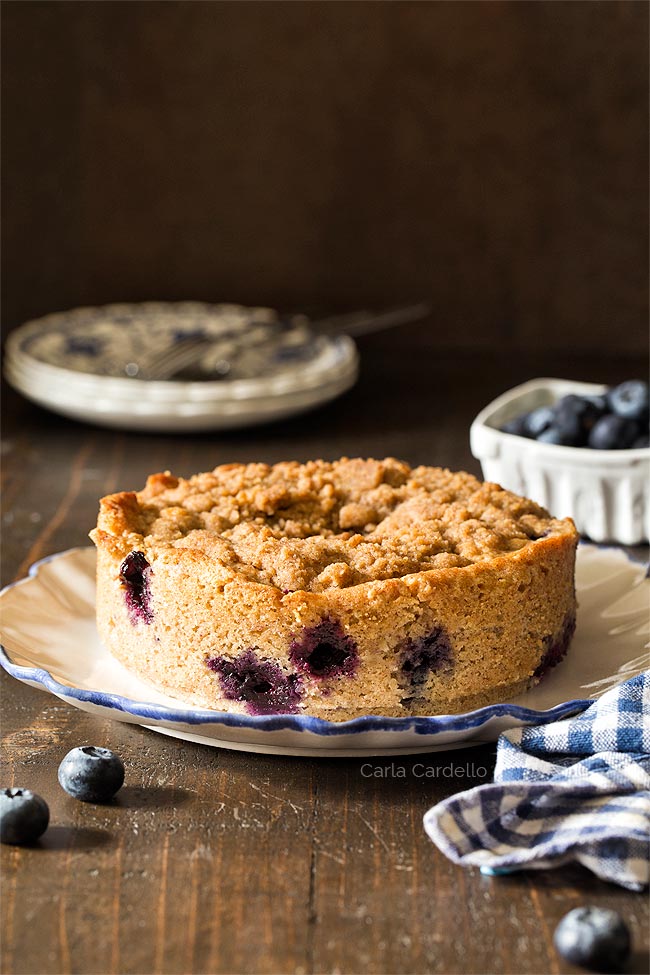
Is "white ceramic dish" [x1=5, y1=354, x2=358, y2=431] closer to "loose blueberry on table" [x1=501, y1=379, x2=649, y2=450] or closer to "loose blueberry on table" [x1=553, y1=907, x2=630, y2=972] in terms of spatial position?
"loose blueberry on table" [x1=501, y1=379, x2=649, y2=450]

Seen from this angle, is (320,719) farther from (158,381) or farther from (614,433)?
(158,381)

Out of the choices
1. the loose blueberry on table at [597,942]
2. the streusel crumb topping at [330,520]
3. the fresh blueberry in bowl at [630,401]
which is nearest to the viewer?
the loose blueberry on table at [597,942]

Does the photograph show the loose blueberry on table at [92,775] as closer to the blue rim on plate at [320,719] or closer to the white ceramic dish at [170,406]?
the blue rim on plate at [320,719]

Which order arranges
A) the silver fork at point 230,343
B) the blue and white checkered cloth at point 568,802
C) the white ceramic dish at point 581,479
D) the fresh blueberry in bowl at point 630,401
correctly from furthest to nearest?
1. the silver fork at point 230,343
2. the fresh blueberry in bowl at point 630,401
3. the white ceramic dish at point 581,479
4. the blue and white checkered cloth at point 568,802

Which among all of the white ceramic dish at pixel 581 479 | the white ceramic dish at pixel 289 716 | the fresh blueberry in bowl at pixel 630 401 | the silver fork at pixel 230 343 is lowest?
the silver fork at pixel 230 343

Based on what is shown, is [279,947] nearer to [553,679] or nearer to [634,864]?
[634,864]

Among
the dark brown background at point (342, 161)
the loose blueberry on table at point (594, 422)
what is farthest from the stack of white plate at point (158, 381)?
the loose blueberry on table at point (594, 422)

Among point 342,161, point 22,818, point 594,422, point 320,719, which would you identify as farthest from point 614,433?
point 342,161
